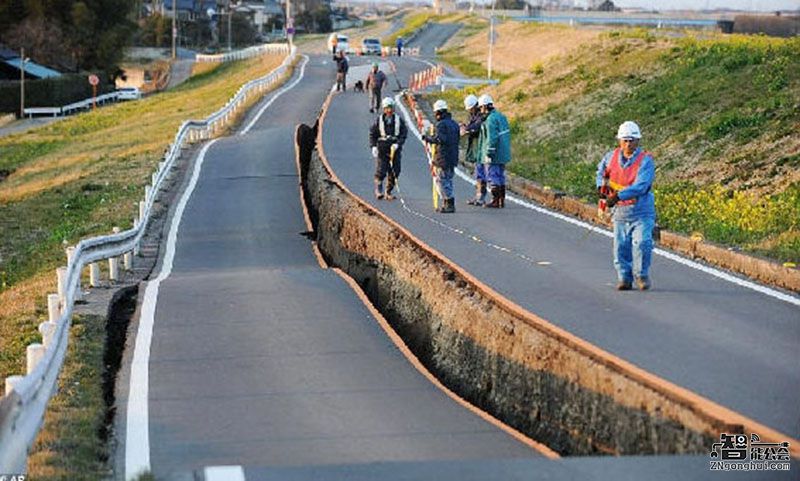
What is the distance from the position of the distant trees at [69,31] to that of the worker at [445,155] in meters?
71.8

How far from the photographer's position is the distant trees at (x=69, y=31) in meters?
89.2

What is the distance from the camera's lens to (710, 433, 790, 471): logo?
8.01 m

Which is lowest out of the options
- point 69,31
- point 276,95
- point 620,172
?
point 276,95

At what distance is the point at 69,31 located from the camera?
9175 cm

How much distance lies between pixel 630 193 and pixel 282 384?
12.7 ft

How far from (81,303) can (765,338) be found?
817cm

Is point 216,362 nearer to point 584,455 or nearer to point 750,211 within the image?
point 584,455

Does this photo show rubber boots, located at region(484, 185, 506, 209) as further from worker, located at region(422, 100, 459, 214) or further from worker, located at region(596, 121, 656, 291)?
worker, located at region(596, 121, 656, 291)

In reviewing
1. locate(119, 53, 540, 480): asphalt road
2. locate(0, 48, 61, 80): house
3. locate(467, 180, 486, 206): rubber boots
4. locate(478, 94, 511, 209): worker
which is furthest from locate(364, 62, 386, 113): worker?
locate(0, 48, 61, 80): house

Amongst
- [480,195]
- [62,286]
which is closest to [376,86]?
[480,195]

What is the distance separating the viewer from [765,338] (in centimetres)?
1177

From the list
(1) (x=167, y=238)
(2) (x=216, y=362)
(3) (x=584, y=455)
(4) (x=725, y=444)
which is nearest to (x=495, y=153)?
(1) (x=167, y=238)

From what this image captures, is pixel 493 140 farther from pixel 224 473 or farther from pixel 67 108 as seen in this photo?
pixel 67 108

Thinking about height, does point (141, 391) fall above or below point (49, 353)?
below
